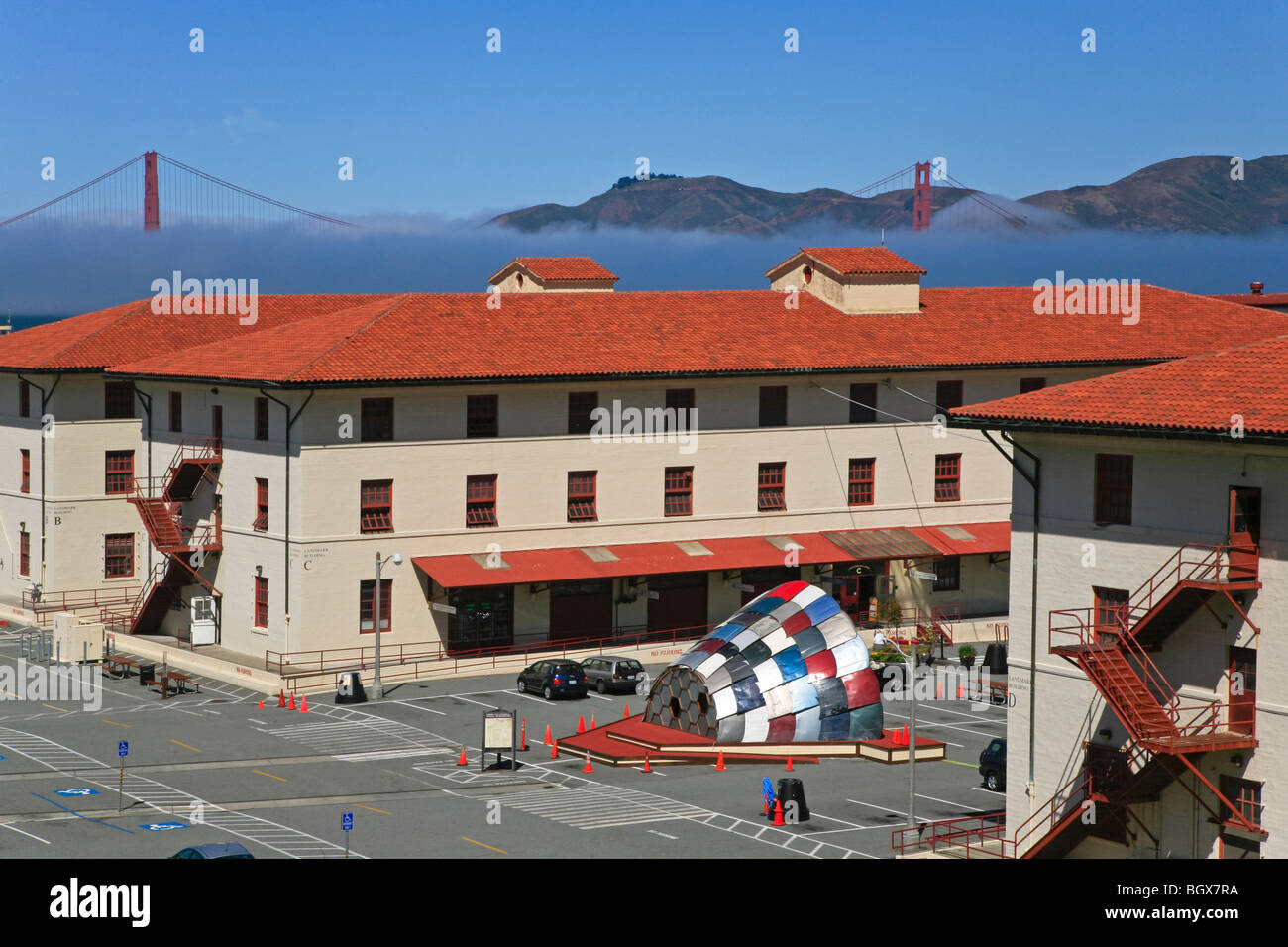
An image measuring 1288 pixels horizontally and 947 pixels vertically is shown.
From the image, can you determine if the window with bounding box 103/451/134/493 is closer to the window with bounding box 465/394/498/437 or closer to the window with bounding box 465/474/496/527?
the window with bounding box 465/474/496/527

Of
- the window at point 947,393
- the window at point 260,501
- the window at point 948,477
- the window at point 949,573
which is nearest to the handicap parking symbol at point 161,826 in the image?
the window at point 260,501

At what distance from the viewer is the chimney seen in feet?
261

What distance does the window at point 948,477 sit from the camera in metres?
75.8

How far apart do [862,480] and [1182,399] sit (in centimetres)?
3656

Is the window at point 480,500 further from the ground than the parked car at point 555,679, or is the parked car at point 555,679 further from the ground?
the window at point 480,500

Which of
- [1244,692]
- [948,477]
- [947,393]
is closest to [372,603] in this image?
[948,477]

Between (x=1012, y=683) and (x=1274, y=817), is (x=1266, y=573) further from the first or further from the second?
(x=1012, y=683)

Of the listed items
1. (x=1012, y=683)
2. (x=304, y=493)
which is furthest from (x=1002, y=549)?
(x=1012, y=683)

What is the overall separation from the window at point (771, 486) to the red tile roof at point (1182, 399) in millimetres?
30530

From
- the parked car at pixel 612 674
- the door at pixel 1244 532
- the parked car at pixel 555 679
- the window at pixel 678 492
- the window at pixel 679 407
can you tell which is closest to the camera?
the door at pixel 1244 532

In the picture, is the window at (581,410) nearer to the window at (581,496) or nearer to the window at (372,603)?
the window at (581,496)

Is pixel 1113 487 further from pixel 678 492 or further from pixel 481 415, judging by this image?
pixel 678 492

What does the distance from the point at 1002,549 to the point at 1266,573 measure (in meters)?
39.2
